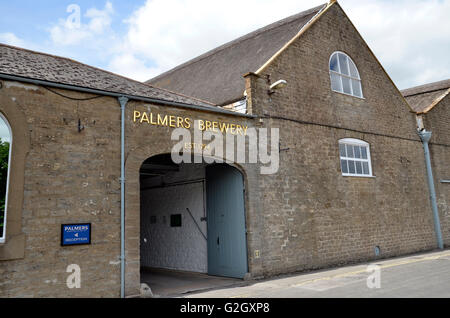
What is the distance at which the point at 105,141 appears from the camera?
8.20 m

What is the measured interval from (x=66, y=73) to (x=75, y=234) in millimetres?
3918

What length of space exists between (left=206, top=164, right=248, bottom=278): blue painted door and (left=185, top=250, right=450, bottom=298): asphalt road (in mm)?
1241

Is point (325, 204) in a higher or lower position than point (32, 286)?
higher

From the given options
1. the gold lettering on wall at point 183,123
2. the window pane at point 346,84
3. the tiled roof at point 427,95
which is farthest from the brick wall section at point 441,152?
the gold lettering on wall at point 183,123

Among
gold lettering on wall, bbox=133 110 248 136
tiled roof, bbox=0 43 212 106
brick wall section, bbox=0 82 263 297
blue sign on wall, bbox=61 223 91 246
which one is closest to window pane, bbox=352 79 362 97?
gold lettering on wall, bbox=133 110 248 136

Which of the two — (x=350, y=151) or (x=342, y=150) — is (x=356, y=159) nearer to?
(x=350, y=151)

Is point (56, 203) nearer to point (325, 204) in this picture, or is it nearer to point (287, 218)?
point (287, 218)

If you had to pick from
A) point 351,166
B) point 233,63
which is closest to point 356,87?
point 351,166

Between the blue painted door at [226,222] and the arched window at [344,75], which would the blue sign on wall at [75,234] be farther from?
the arched window at [344,75]

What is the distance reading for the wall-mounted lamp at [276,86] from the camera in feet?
36.2

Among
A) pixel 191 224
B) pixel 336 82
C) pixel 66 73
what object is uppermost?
pixel 336 82

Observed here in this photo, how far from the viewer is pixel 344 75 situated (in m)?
14.5
